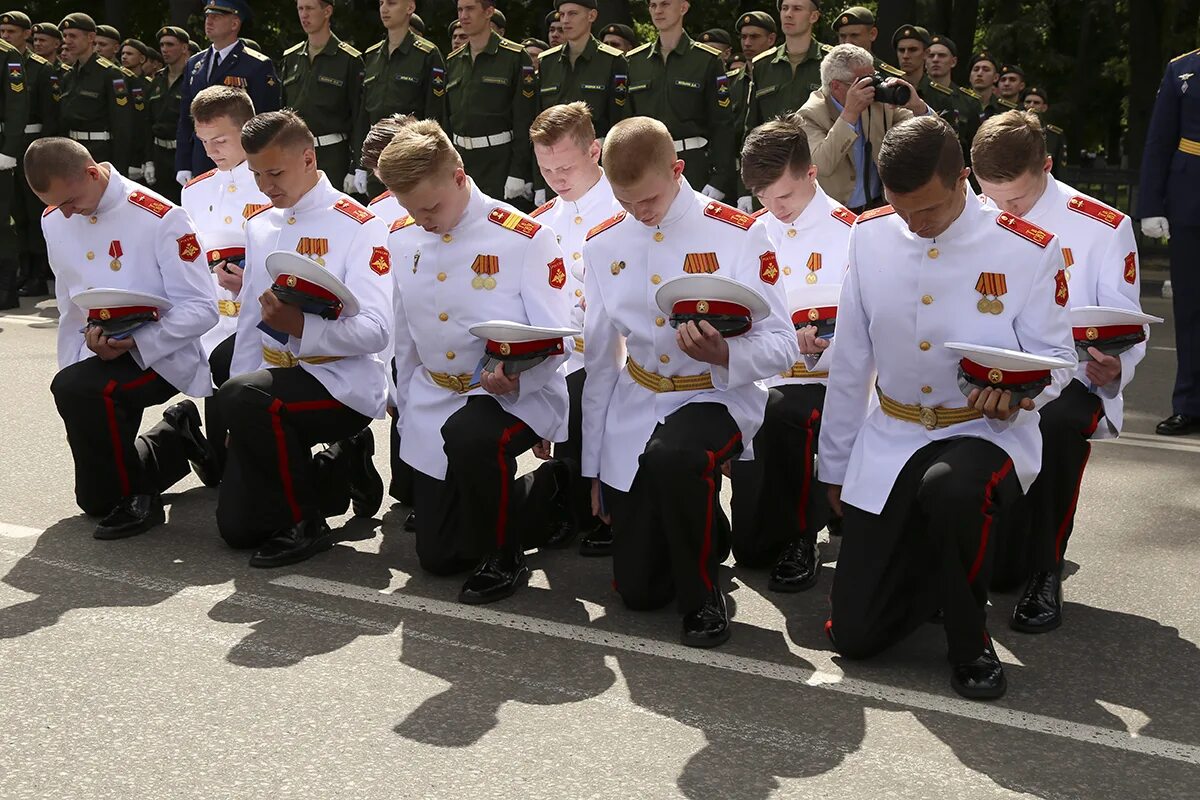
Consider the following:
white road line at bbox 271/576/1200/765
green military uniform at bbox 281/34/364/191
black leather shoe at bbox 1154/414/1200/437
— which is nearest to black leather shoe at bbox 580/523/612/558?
white road line at bbox 271/576/1200/765

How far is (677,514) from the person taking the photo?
4746mm

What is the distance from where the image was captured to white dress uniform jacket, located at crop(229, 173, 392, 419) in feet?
Result: 18.5

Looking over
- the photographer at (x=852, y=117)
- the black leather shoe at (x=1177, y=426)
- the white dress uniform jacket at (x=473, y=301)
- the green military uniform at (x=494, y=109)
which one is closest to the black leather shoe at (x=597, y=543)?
the white dress uniform jacket at (x=473, y=301)

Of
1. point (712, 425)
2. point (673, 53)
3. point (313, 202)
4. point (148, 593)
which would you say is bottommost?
point (148, 593)

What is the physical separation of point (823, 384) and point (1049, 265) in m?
1.32

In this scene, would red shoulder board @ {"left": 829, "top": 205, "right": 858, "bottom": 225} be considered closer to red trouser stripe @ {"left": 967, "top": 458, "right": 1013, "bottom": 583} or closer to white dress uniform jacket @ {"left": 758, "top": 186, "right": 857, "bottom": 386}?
white dress uniform jacket @ {"left": 758, "top": 186, "right": 857, "bottom": 386}

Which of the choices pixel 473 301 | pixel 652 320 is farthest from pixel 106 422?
pixel 652 320

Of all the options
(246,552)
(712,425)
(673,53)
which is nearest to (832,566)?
(712,425)

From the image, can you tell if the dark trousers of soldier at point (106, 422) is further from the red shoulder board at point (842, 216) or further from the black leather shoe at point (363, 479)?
the red shoulder board at point (842, 216)

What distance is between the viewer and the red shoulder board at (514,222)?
5.41m

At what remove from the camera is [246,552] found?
18.8 ft

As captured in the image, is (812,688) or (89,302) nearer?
(812,688)

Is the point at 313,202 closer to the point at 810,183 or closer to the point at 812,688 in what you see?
the point at 810,183

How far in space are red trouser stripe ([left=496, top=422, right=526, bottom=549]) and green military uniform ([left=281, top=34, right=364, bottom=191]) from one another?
669 cm
